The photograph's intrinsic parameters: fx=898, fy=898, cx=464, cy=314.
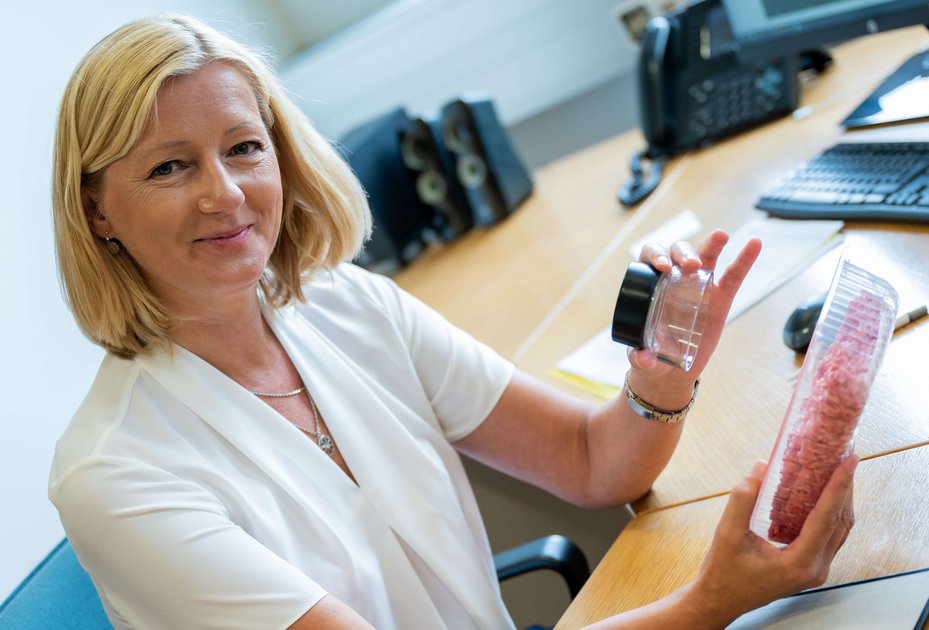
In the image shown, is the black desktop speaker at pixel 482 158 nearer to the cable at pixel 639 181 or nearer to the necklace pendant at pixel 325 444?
the cable at pixel 639 181

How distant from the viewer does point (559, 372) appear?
1352 mm

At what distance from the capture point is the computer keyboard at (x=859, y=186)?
3.76 ft

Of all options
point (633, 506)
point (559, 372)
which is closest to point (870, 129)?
point (559, 372)

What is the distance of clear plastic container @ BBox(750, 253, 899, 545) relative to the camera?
0.62m

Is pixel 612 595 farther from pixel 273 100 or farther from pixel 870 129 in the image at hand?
pixel 870 129

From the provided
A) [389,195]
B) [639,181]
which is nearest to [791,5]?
[639,181]

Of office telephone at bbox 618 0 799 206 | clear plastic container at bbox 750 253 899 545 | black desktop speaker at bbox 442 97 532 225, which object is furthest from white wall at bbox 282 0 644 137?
clear plastic container at bbox 750 253 899 545

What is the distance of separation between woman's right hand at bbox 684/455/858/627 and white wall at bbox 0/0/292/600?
3.43 feet

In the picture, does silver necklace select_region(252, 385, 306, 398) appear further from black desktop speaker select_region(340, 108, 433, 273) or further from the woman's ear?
black desktop speaker select_region(340, 108, 433, 273)

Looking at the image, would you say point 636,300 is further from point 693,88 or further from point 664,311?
point 693,88

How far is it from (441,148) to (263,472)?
1392 millimetres

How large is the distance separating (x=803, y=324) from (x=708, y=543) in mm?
308

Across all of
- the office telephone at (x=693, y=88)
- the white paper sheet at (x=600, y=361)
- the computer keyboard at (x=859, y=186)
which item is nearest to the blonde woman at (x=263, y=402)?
the white paper sheet at (x=600, y=361)

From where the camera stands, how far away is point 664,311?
0.90 meters
